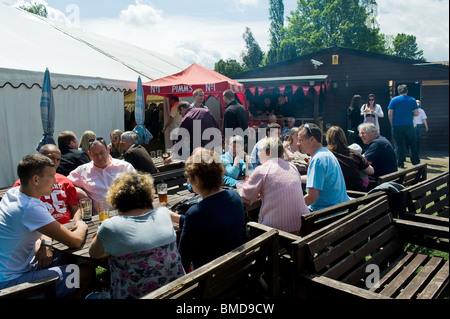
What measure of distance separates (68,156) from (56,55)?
13.7 feet

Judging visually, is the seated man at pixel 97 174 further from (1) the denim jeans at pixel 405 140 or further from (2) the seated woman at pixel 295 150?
(1) the denim jeans at pixel 405 140

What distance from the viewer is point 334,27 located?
4528cm

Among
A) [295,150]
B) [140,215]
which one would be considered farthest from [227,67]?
[140,215]

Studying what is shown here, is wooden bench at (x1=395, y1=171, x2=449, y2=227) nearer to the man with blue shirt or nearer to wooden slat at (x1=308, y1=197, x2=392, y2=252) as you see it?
wooden slat at (x1=308, y1=197, x2=392, y2=252)

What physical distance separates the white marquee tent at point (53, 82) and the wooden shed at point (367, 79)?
19.4 feet

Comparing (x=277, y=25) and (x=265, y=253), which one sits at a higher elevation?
(x=277, y=25)

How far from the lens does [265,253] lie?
227 cm

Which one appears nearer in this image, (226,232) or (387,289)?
(226,232)

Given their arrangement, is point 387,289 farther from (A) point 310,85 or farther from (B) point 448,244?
(A) point 310,85

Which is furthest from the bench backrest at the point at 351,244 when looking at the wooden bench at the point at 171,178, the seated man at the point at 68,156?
the seated man at the point at 68,156

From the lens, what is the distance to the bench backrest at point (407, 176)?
4099 millimetres

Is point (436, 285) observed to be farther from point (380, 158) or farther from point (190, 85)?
point (190, 85)
